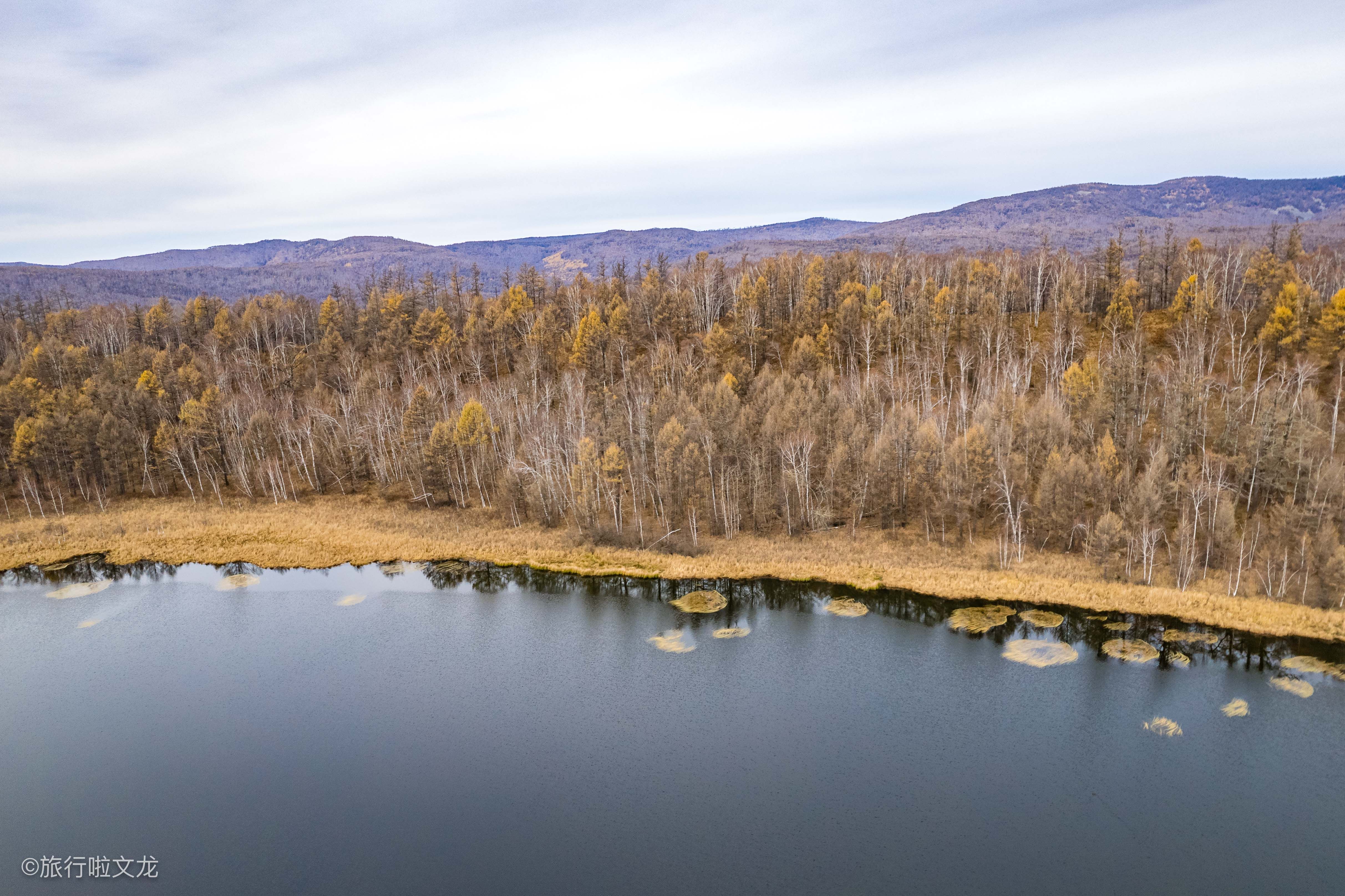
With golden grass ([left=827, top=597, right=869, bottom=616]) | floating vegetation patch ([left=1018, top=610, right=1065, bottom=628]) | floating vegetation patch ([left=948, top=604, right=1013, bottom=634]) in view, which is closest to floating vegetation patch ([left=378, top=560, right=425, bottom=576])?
golden grass ([left=827, top=597, right=869, bottom=616])

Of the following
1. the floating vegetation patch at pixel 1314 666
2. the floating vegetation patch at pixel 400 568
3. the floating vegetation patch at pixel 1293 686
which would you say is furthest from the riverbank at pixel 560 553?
the floating vegetation patch at pixel 1293 686

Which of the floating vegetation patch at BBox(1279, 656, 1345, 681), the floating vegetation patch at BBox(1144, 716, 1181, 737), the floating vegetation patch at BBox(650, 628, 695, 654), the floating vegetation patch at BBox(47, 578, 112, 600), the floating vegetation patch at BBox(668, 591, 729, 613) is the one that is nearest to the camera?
the floating vegetation patch at BBox(1144, 716, 1181, 737)

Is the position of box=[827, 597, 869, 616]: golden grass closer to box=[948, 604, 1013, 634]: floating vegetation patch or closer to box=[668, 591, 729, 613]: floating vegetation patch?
box=[948, 604, 1013, 634]: floating vegetation patch

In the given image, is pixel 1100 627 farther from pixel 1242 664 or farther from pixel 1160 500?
pixel 1160 500

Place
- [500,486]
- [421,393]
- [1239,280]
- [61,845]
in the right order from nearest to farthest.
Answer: [61,845] < [500,486] < [421,393] < [1239,280]

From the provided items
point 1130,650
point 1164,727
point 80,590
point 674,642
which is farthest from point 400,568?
point 1130,650

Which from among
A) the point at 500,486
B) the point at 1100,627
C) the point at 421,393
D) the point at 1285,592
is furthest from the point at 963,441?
Answer: the point at 421,393
